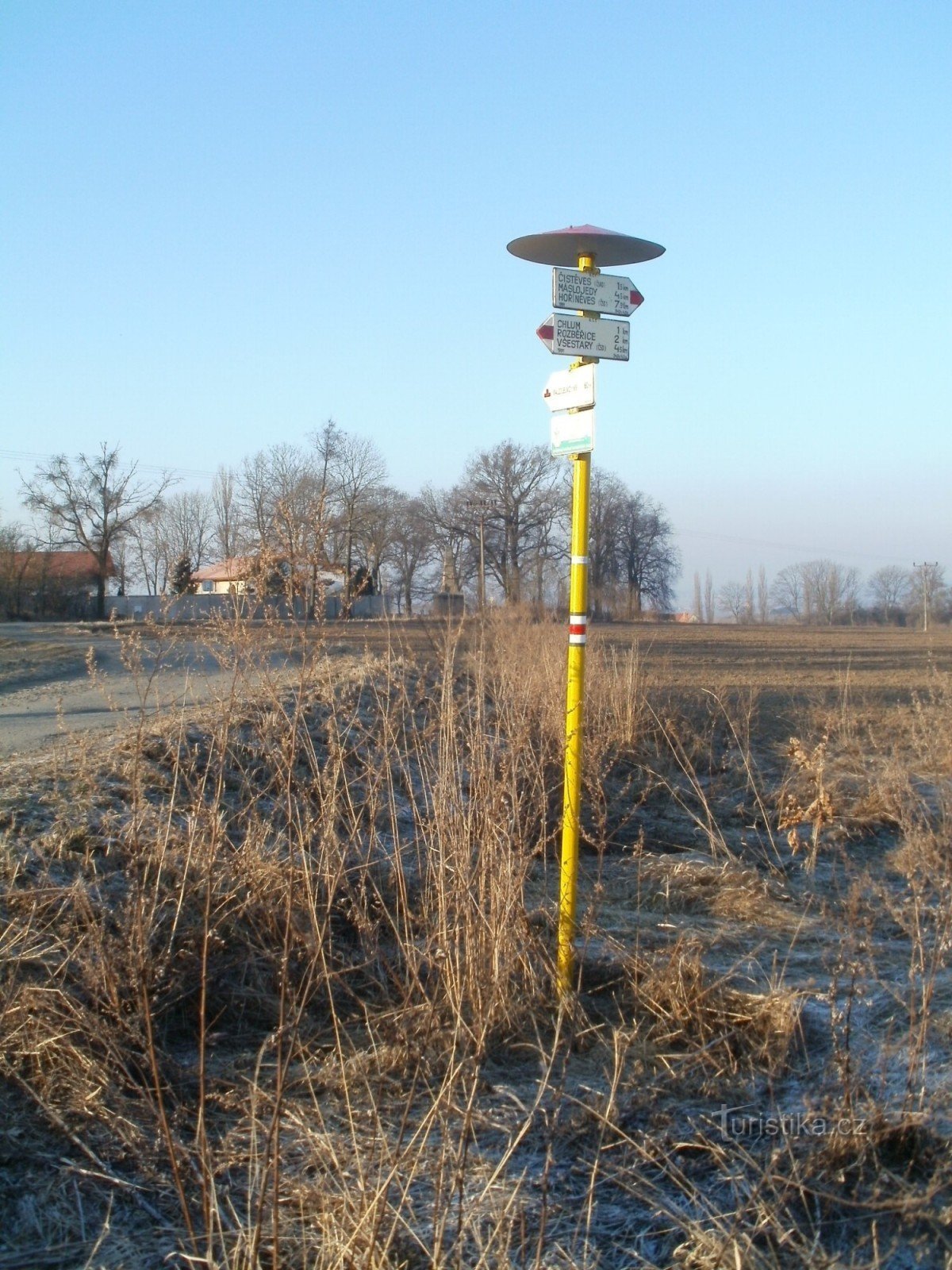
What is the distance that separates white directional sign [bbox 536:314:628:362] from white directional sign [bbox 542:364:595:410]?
78mm

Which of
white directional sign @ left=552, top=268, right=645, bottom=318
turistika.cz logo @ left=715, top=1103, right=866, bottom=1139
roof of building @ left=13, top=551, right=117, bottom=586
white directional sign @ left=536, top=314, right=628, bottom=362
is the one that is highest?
roof of building @ left=13, top=551, right=117, bottom=586

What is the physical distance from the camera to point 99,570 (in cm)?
4634

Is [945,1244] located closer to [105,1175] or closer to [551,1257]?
[551,1257]

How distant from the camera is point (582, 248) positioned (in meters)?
4.16

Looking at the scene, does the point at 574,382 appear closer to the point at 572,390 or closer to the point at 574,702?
the point at 572,390

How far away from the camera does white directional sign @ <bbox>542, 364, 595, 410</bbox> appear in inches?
159

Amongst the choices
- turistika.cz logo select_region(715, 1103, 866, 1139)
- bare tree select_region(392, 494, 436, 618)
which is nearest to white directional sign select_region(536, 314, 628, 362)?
turistika.cz logo select_region(715, 1103, 866, 1139)

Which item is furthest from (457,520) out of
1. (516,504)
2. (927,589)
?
(927,589)

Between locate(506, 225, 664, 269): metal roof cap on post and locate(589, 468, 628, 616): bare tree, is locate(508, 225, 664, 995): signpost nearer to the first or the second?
locate(506, 225, 664, 269): metal roof cap on post

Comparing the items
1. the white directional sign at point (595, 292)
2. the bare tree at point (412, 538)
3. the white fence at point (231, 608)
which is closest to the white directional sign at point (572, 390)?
the white directional sign at point (595, 292)

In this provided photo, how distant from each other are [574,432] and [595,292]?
0.55 m

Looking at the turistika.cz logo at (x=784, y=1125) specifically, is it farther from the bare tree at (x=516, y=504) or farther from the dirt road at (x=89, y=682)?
the bare tree at (x=516, y=504)

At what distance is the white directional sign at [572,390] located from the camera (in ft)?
13.3

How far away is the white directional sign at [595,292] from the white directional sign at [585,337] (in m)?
0.05
